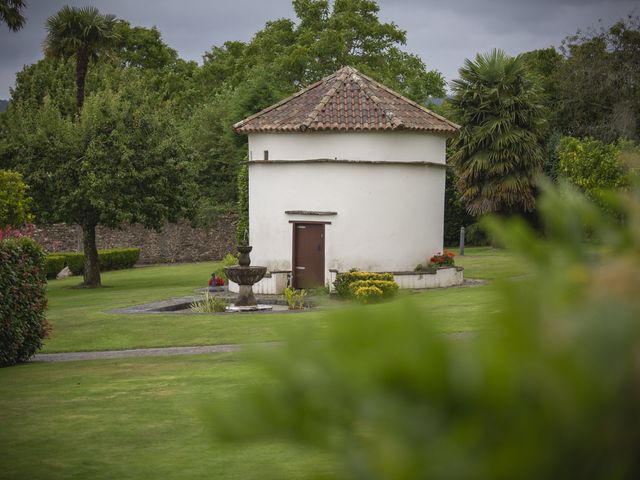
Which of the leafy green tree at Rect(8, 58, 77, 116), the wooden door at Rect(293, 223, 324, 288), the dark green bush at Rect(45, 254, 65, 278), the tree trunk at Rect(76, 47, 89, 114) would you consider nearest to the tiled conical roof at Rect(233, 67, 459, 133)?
the wooden door at Rect(293, 223, 324, 288)

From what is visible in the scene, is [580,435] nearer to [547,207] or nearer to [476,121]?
[547,207]

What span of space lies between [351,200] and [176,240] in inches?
1006

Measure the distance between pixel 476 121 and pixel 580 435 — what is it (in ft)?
147

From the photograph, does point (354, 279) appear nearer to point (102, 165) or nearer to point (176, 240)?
point (102, 165)

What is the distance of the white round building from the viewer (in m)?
29.3

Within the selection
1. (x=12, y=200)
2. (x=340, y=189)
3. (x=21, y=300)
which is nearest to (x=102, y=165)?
(x=12, y=200)

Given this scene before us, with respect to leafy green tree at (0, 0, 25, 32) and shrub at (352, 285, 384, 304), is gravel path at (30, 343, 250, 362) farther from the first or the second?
leafy green tree at (0, 0, 25, 32)

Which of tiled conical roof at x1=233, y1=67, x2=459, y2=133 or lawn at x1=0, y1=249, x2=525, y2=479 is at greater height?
tiled conical roof at x1=233, y1=67, x2=459, y2=133

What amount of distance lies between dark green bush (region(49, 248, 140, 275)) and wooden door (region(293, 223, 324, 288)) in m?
18.7

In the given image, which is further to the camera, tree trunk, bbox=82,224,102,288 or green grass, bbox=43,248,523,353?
tree trunk, bbox=82,224,102,288

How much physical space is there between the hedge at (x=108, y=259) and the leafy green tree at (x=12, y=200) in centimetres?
1135

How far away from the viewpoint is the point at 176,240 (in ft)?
174

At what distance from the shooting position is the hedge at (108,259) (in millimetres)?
44344

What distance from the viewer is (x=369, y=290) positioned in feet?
83.0
